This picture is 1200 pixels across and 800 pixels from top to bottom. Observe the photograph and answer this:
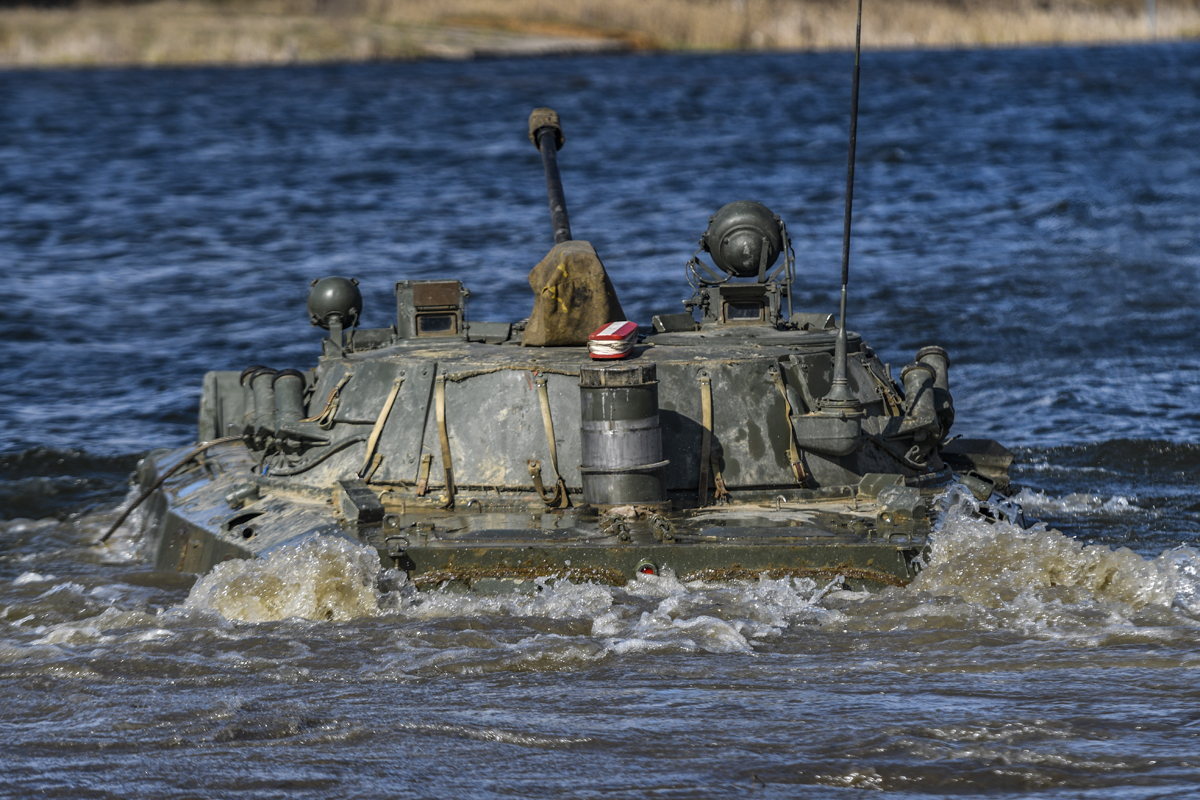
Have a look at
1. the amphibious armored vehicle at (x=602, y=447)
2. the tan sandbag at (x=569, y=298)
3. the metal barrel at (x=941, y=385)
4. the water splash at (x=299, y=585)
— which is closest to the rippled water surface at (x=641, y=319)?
the water splash at (x=299, y=585)

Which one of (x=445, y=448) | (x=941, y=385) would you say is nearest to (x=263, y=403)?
(x=445, y=448)

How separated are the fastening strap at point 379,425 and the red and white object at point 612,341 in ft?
4.62

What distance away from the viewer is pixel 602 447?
967 cm

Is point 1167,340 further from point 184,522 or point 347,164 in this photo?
point 347,164

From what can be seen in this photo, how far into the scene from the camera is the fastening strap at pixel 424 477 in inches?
405

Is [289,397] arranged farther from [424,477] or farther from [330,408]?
[424,477]

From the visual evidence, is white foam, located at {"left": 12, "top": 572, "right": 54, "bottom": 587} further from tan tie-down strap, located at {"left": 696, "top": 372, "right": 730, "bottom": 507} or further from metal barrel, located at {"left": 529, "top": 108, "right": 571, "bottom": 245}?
tan tie-down strap, located at {"left": 696, "top": 372, "right": 730, "bottom": 507}

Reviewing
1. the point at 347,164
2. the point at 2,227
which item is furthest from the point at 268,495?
the point at 347,164

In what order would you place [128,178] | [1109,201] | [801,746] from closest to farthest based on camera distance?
[801,746] → [1109,201] → [128,178]

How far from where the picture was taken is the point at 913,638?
9.07 m

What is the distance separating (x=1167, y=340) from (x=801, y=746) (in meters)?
15.2

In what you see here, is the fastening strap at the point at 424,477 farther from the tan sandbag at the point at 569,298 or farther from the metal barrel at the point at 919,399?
the metal barrel at the point at 919,399

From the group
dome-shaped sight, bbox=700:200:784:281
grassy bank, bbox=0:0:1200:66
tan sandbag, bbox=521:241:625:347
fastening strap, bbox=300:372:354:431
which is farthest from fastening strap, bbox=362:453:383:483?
grassy bank, bbox=0:0:1200:66

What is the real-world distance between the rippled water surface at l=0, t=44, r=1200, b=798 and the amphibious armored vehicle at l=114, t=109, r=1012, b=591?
27 centimetres
